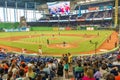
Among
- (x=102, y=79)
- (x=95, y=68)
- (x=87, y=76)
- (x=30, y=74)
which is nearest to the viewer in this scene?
(x=87, y=76)

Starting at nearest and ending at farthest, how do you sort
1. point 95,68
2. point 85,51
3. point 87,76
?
point 87,76 → point 95,68 → point 85,51

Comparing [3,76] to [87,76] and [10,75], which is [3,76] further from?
[87,76]

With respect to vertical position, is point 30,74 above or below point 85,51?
above

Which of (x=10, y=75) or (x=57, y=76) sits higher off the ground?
(x=10, y=75)

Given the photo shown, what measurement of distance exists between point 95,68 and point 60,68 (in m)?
3.80

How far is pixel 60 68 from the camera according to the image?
15.1 metres

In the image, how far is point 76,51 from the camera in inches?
1585

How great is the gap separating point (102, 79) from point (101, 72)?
642 millimetres

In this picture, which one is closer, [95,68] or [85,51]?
[95,68]

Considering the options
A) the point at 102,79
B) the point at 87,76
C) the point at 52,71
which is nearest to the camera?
the point at 87,76

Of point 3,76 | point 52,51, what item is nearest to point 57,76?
point 3,76

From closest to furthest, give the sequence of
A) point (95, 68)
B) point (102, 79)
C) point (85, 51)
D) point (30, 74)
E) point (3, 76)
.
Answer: point (102, 79)
point (30, 74)
point (95, 68)
point (3, 76)
point (85, 51)

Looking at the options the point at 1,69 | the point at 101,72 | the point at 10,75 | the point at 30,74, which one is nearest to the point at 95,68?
the point at 101,72

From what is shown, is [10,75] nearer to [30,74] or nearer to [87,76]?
[30,74]
